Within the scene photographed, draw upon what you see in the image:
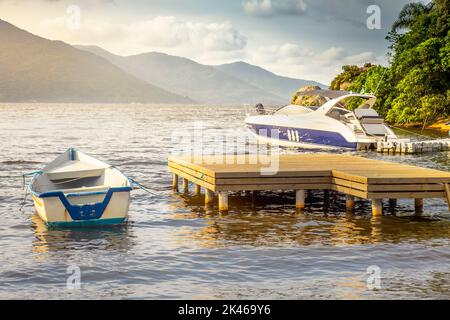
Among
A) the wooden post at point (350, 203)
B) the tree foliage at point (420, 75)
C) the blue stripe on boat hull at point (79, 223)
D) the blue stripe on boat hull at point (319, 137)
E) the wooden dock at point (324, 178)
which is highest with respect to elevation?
the tree foliage at point (420, 75)

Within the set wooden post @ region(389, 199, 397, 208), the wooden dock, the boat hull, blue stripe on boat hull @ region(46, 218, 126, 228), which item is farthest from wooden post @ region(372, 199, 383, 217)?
blue stripe on boat hull @ region(46, 218, 126, 228)

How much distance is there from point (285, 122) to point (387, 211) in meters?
24.6

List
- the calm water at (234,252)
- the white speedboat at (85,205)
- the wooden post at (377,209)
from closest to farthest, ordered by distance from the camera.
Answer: the calm water at (234,252) < the white speedboat at (85,205) < the wooden post at (377,209)

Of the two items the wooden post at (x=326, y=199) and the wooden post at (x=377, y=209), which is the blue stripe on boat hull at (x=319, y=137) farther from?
the wooden post at (x=377, y=209)

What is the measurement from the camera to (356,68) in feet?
366

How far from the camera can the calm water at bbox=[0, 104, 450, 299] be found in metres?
13.0

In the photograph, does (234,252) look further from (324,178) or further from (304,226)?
(324,178)

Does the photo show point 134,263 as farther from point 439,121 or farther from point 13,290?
point 439,121

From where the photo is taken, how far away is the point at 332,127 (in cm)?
4184

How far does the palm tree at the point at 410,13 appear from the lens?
80.4m

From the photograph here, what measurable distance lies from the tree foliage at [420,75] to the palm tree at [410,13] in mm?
1247

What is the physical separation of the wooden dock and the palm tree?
6188cm

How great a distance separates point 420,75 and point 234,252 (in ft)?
176

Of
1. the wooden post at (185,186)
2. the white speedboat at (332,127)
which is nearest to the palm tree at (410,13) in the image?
the white speedboat at (332,127)
